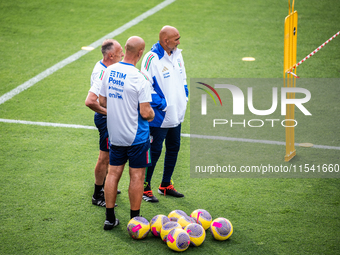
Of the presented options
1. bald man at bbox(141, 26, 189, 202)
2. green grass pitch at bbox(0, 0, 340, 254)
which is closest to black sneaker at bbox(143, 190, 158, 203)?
bald man at bbox(141, 26, 189, 202)

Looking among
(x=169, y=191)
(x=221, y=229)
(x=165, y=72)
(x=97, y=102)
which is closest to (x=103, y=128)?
(x=97, y=102)

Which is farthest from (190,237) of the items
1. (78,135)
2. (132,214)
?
(78,135)

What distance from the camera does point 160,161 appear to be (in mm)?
6379

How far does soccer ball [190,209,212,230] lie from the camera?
4.58 m

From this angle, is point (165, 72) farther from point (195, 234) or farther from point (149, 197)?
point (195, 234)

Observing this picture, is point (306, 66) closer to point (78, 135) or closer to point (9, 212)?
point (78, 135)

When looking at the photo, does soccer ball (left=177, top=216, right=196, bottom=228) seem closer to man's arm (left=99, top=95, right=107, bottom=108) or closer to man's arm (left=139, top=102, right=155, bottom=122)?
man's arm (left=139, top=102, right=155, bottom=122)

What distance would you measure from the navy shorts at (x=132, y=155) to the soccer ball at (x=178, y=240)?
831 millimetres

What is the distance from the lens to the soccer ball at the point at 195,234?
4273 millimetres

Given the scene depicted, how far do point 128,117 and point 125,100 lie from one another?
0.20 metres

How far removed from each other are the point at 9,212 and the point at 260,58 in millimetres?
7573

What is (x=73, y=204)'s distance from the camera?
5.13 meters

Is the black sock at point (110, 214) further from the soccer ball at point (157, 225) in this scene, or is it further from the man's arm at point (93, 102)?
the man's arm at point (93, 102)

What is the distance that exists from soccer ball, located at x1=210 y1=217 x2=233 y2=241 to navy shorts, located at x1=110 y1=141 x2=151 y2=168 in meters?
1.04
